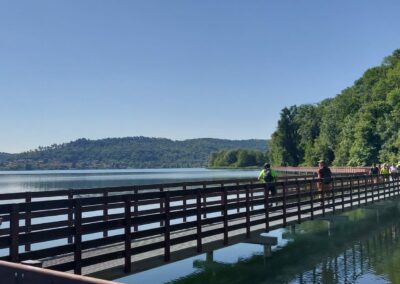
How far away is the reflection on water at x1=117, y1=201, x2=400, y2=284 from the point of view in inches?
455

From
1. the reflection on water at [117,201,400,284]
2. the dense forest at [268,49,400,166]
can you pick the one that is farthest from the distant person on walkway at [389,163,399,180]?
the dense forest at [268,49,400,166]

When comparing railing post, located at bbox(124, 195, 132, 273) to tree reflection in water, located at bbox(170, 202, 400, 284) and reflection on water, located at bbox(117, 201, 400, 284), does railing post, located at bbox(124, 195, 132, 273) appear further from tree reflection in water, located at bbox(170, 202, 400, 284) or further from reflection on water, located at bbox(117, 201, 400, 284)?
tree reflection in water, located at bbox(170, 202, 400, 284)

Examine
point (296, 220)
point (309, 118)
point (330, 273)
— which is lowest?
point (330, 273)

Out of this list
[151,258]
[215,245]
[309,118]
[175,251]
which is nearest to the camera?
[151,258]

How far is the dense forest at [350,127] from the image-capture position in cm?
7844

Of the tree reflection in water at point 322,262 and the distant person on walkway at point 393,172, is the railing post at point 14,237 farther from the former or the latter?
the distant person on walkway at point 393,172

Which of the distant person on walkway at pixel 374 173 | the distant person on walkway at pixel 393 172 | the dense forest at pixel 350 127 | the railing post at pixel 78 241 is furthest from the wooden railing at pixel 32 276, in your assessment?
the dense forest at pixel 350 127

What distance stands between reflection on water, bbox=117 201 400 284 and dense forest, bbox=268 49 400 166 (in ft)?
189

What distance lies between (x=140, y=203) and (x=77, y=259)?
17.4 feet

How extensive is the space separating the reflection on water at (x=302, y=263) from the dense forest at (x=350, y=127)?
57.6 m

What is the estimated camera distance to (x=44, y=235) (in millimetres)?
7180

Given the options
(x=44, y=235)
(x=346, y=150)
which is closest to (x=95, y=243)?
(x=44, y=235)

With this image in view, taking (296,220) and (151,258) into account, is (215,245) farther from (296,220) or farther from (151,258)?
(296,220)

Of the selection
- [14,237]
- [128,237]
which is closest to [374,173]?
[128,237]
